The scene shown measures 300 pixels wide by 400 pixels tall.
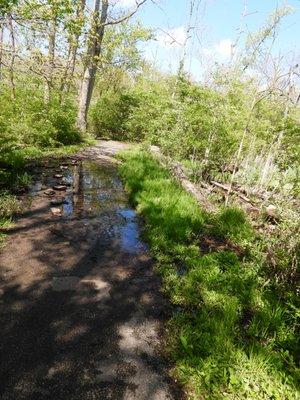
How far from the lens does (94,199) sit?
7941 mm

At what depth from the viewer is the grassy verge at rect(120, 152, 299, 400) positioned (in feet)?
10.3

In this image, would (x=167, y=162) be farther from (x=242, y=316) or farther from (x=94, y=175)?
(x=242, y=316)

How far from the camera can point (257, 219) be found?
24.9 feet

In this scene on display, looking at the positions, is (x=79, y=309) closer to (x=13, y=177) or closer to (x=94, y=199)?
(x=94, y=199)

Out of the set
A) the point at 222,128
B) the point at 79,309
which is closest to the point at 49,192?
the point at 79,309

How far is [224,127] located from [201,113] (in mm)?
928

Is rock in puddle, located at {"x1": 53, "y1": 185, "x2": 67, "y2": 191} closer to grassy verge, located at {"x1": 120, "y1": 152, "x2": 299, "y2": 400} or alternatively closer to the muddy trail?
the muddy trail

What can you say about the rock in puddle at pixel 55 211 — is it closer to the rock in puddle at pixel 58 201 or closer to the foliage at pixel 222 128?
the rock in puddle at pixel 58 201

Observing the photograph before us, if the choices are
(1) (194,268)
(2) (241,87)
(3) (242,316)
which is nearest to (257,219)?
(1) (194,268)

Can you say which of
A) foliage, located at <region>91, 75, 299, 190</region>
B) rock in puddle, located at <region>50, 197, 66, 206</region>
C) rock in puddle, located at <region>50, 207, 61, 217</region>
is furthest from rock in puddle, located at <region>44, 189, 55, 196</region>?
foliage, located at <region>91, 75, 299, 190</region>

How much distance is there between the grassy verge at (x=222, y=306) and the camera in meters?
3.14

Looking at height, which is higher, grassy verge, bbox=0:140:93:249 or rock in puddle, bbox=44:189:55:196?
grassy verge, bbox=0:140:93:249

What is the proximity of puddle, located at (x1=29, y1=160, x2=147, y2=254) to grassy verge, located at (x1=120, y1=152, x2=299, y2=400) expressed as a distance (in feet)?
1.33

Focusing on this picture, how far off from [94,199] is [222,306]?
4.68m
